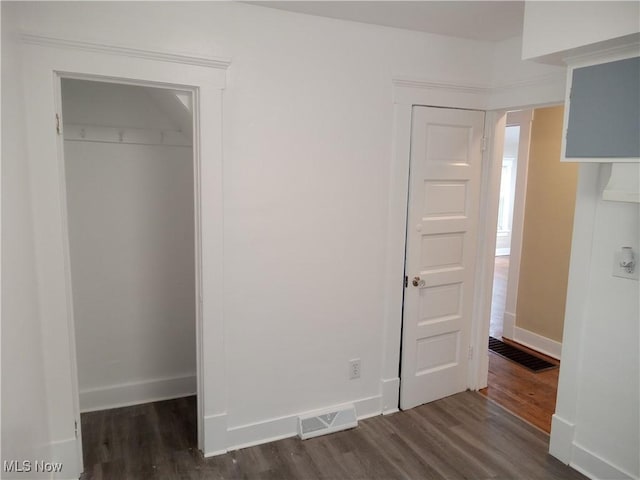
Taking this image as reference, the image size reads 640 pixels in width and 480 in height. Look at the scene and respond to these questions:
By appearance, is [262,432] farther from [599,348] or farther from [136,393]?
[599,348]

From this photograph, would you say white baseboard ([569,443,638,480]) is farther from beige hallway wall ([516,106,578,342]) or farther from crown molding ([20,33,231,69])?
crown molding ([20,33,231,69])

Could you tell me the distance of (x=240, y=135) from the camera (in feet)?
7.77

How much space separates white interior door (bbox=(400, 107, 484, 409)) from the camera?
291 cm

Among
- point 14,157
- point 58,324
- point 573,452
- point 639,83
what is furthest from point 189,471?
point 639,83

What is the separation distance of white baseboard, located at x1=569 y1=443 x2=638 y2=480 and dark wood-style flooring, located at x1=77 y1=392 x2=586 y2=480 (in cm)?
5

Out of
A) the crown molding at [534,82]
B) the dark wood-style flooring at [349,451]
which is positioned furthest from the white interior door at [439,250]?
the dark wood-style flooring at [349,451]

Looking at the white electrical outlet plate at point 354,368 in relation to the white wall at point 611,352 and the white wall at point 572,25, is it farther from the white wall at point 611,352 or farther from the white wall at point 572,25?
the white wall at point 572,25

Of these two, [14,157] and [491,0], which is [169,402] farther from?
[491,0]

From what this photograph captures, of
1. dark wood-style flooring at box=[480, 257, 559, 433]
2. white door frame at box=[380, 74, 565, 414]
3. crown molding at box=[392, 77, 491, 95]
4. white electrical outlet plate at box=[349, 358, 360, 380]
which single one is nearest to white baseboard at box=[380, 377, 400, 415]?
white door frame at box=[380, 74, 565, 414]

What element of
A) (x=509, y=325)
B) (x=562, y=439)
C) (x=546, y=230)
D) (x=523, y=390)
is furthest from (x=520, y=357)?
(x=562, y=439)

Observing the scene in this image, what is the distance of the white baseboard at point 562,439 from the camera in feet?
8.22

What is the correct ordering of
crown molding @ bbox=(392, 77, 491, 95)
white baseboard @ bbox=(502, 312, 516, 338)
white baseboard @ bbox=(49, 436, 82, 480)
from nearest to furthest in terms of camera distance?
white baseboard @ bbox=(49, 436, 82, 480), crown molding @ bbox=(392, 77, 491, 95), white baseboard @ bbox=(502, 312, 516, 338)

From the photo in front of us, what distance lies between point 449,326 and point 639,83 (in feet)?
6.09

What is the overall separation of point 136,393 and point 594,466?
2.76 m
